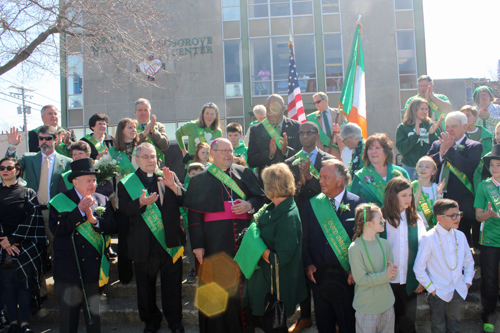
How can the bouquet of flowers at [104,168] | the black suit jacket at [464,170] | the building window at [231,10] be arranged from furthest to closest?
the building window at [231,10] → the black suit jacket at [464,170] → the bouquet of flowers at [104,168]

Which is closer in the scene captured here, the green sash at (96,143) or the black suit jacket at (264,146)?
the black suit jacket at (264,146)

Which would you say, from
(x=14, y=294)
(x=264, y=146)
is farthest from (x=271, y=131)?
(x=14, y=294)

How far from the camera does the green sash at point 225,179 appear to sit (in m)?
4.17

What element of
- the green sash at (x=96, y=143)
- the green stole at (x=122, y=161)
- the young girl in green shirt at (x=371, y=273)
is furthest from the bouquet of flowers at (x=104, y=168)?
the young girl in green shirt at (x=371, y=273)

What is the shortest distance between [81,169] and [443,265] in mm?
3748

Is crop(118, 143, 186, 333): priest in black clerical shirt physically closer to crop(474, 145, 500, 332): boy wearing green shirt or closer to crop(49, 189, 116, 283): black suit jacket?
crop(49, 189, 116, 283): black suit jacket

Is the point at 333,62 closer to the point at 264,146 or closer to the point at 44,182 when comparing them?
the point at 264,146

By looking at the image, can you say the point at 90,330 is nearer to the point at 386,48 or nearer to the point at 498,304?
the point at 498,304

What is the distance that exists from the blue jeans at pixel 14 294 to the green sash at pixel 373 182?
13.2 ft

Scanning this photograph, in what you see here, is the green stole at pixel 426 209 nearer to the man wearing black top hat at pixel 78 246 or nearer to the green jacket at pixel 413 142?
the green jacket at pixel 413 142

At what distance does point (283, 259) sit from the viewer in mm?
3410

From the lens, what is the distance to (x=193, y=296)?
5.09 metres

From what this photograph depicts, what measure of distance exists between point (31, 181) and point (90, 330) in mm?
2327

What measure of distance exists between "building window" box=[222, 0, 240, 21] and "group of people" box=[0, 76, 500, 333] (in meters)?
15.3
